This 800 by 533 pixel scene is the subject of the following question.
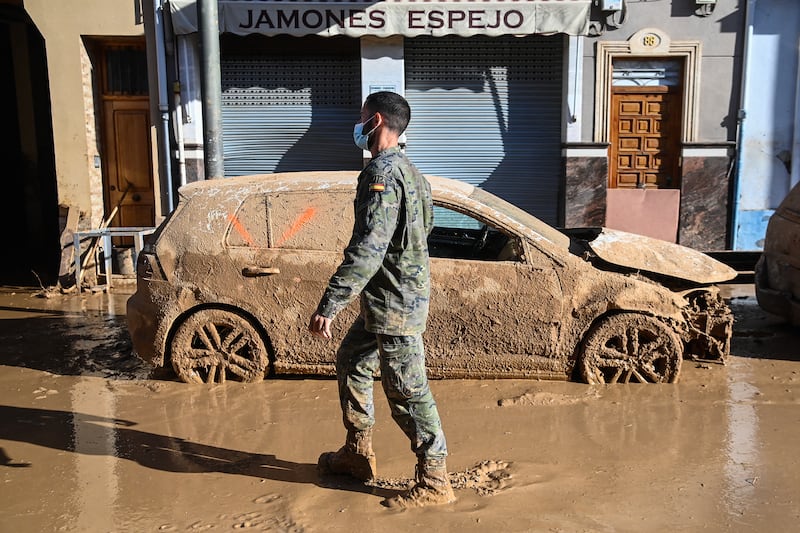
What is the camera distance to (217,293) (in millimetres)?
5297

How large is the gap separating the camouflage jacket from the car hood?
2177 millimetres

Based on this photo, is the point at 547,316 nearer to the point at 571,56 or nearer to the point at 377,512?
the point at 377,512

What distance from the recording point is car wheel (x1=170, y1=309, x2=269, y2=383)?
210 inches

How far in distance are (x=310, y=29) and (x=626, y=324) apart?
667cm

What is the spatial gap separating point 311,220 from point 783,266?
411cm

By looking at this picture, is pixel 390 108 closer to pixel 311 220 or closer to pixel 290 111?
pixel 311 220

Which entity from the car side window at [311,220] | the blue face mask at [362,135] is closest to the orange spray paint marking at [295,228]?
the car side window at [311,220]

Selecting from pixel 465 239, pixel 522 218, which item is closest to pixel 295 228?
pixel 465 239

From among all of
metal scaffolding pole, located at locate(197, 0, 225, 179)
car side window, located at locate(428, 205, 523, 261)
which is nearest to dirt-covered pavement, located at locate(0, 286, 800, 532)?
car side window, located at locate(428, 205, 523, 261)

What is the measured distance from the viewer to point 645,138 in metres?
10.7

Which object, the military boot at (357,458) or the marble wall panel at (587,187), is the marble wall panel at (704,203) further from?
the military boot at (357,458)

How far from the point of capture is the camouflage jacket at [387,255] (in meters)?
3.33

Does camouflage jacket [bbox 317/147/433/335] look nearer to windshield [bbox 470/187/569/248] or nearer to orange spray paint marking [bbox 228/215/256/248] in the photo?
windshield [bbox 470/187/569/248]

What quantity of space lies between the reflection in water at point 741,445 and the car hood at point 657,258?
784 mm
